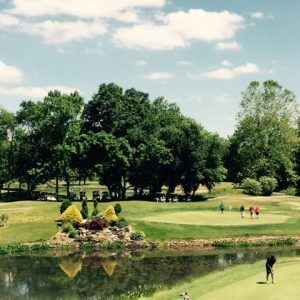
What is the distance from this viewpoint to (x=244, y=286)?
1235 inches

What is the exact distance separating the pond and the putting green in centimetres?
1061

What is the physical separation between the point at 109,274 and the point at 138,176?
53.7 metres

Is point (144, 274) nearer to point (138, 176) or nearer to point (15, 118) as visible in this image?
point (138, 176)

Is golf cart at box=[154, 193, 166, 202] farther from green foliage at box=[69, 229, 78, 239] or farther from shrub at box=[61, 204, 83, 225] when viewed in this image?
green foliage at box=[69, 229, 78, 239]

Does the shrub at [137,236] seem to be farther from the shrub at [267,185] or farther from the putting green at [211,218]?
the shrub at [267,185]

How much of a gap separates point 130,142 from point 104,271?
53.2 meters

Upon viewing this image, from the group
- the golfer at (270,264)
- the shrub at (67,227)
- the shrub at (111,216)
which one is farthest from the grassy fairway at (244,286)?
the shrub at (67,227)

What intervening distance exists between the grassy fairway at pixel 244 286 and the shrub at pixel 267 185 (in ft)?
193

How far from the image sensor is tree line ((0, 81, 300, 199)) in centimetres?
9025

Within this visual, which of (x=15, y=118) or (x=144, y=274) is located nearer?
(x=144, y=274)

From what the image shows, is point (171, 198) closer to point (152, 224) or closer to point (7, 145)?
point (152, 224)

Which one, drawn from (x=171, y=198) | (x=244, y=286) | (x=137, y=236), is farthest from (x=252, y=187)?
(x=244, y=286)

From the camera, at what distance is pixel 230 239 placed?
57375mm

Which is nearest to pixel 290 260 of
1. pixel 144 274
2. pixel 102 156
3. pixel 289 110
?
pixel 144 274
